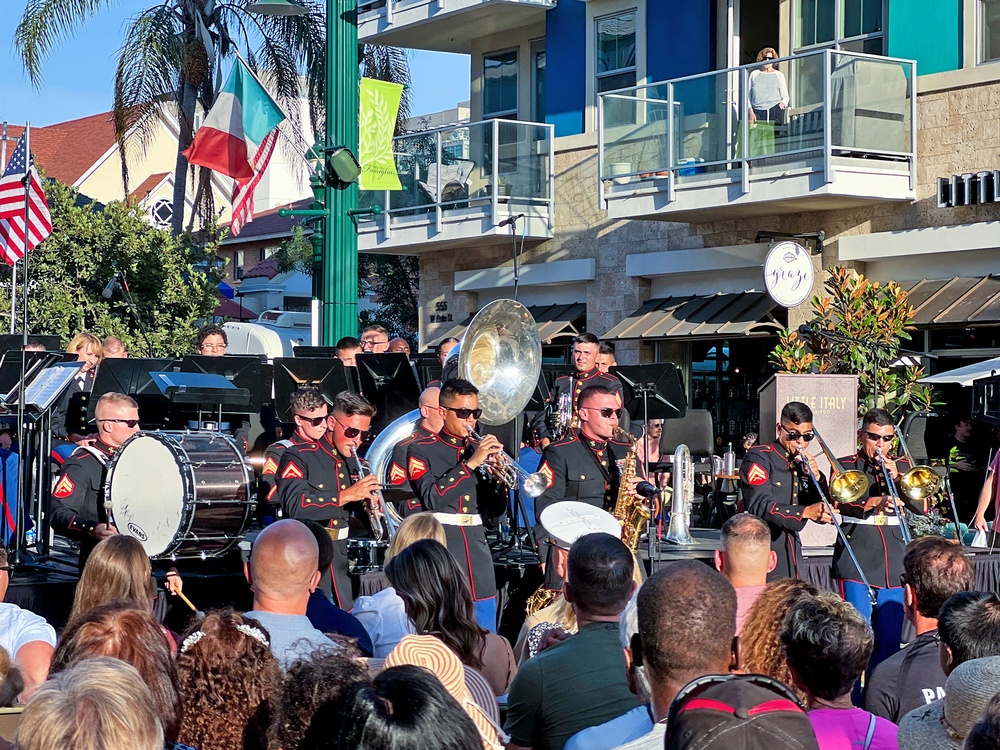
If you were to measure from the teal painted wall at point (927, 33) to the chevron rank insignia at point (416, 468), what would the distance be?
1079 cm

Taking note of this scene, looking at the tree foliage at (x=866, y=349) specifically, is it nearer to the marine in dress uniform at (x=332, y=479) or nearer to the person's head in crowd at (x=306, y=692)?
the marine in dress uniform at (x=332, y=479)

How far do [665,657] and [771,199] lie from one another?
46.0ft

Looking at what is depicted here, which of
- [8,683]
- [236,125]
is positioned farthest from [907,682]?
[236,125]

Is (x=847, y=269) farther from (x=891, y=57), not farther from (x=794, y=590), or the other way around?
(x=794, y=590)

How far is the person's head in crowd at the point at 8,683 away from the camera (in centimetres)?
408

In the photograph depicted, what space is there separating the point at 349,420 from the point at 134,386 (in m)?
2.45

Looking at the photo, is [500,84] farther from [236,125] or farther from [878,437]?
[878,437]

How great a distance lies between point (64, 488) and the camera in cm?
800

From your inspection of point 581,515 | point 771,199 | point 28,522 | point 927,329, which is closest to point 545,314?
point 771,199

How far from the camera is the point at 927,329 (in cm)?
1627

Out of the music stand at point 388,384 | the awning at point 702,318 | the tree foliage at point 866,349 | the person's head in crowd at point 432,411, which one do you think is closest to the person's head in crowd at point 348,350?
the music stand at point 388,384

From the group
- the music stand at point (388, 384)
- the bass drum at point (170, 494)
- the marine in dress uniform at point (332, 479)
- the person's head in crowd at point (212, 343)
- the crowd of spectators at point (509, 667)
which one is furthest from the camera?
the person's head in crowd at point (212, 343)

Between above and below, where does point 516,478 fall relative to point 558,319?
below

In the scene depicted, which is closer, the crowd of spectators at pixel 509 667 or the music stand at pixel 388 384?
the crowd of spectators at pixel 509 667
